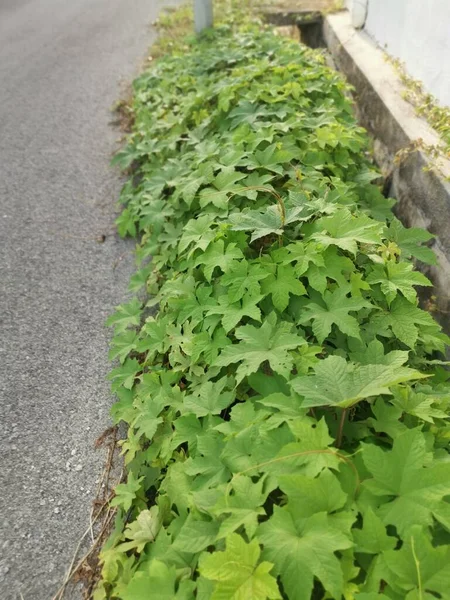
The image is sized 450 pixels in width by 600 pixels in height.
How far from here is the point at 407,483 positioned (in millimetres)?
1284

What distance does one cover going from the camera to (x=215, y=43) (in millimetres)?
5551

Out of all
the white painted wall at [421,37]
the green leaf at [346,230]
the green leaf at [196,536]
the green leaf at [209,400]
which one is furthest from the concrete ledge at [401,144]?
the green leaf at [196,536]

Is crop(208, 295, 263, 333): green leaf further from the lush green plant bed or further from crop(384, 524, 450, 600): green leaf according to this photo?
crop(384, 524, 450, 600): green leaf

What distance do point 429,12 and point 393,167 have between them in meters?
1.19

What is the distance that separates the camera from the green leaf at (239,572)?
3.80 feet

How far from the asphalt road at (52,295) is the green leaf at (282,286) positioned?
1050 millimetres

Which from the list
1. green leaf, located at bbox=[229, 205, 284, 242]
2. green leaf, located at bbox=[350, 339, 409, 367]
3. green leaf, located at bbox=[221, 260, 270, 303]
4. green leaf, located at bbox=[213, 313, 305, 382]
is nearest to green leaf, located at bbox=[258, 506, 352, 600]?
green leaf, located at bbox=[213, 313, 305, 382]

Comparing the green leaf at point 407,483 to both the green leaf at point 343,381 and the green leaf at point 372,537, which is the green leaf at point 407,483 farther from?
the green leaf at point 343,381

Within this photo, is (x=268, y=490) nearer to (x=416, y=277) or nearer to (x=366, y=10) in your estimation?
(x=416, y=277)

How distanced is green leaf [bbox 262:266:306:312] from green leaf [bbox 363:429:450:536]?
0.77 meters

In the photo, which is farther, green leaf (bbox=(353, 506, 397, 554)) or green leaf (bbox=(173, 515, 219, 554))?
green leaf (bbox=(173, 515, 219, 554))

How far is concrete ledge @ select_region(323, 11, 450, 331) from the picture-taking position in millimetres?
2684

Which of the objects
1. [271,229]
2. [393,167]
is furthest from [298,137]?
[271,229]

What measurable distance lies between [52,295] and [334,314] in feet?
6.34
